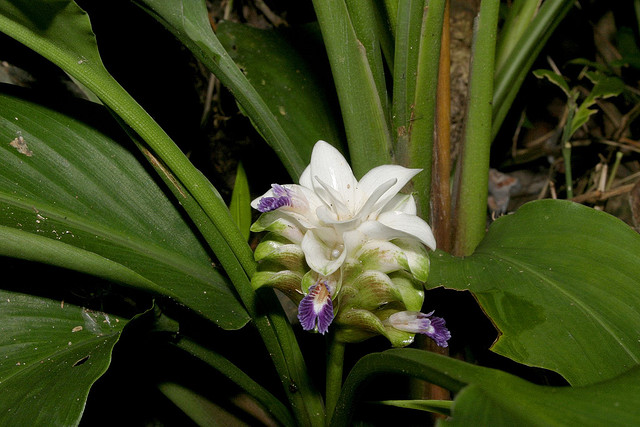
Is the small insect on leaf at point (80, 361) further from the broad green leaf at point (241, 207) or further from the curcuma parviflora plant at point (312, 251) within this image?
the broad green leaf at point (241, 207)

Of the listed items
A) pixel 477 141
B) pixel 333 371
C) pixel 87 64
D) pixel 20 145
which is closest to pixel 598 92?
pixel 477 141

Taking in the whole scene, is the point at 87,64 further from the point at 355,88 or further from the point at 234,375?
the point at 234,375

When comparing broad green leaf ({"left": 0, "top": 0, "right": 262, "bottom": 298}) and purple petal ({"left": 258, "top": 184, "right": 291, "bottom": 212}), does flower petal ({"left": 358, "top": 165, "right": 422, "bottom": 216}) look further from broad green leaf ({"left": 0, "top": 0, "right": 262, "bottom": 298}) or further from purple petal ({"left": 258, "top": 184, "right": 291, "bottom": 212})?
broad green leaf ({"left": 0, "top": 0, "right": 262, "bottom": 298})

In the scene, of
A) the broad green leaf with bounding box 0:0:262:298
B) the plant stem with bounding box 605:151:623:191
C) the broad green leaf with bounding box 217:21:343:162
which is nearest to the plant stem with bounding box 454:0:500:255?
the broad green leaf with bounding box 217:21:343:162

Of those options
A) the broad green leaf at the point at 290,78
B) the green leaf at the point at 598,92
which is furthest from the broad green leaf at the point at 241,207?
the green leaf at the point at 598,92

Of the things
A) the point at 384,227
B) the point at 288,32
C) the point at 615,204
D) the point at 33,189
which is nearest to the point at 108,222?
the point at 33,189

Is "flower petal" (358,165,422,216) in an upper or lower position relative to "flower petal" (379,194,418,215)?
upper
